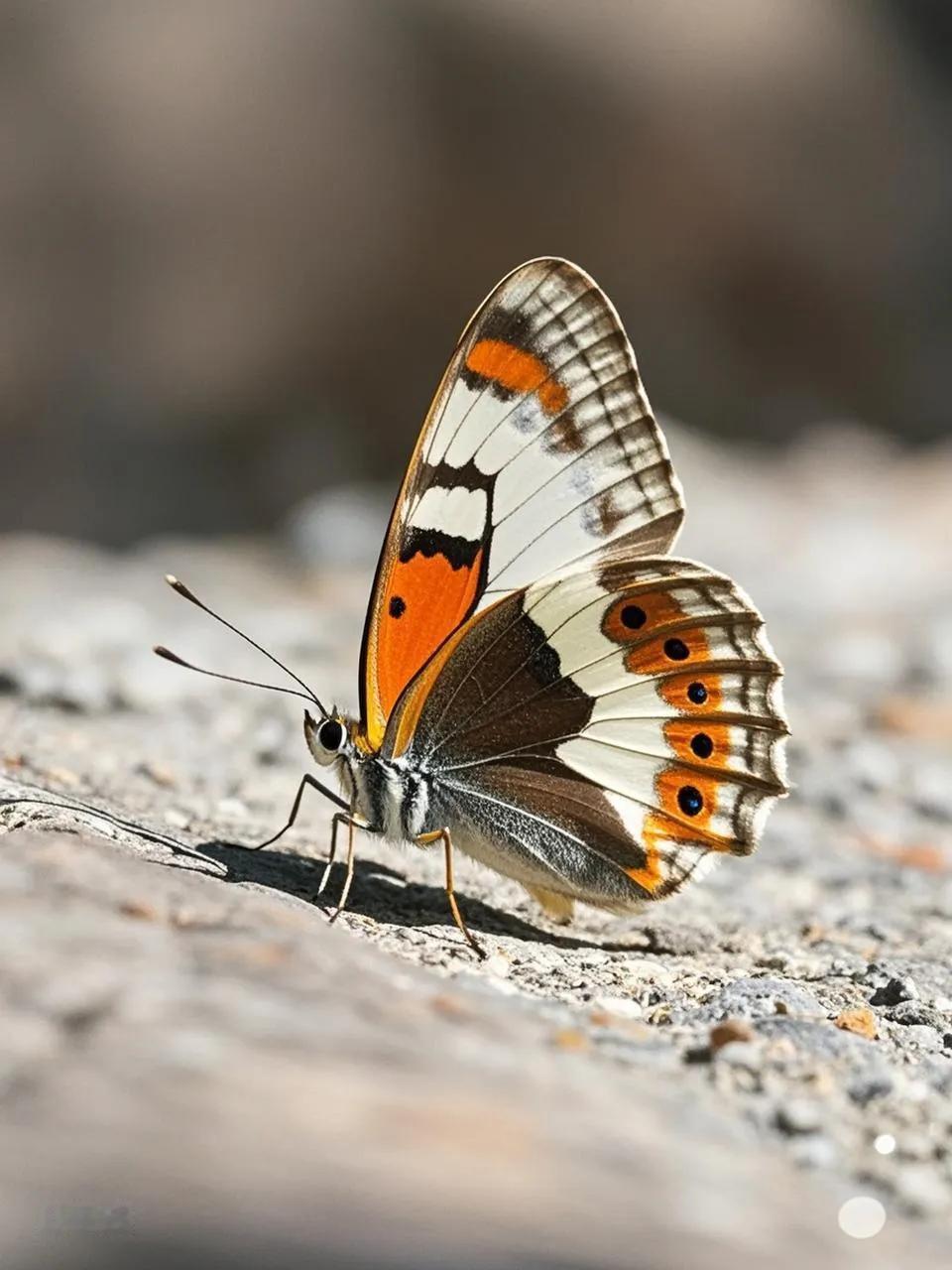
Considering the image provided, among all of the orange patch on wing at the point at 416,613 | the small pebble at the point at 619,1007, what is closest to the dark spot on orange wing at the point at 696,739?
the orange patch on wing at the point at 416,613

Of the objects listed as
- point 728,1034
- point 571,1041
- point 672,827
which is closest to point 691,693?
point 672,827

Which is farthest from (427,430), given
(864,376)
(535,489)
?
(864,376)

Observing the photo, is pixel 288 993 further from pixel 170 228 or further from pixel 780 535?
pixel 170 228

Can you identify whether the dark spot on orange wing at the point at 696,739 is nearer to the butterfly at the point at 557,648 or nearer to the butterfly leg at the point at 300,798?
the butterfly at the point at 557,648

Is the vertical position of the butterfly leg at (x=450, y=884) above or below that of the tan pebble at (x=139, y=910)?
above

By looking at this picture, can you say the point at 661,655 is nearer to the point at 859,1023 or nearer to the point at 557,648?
the point at 557,648

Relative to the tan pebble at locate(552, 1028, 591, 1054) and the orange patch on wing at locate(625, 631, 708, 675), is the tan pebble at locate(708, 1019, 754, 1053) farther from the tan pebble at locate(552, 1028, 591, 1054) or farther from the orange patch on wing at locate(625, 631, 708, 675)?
the orange patch on wing at locate(625, 631, 708, 675)
